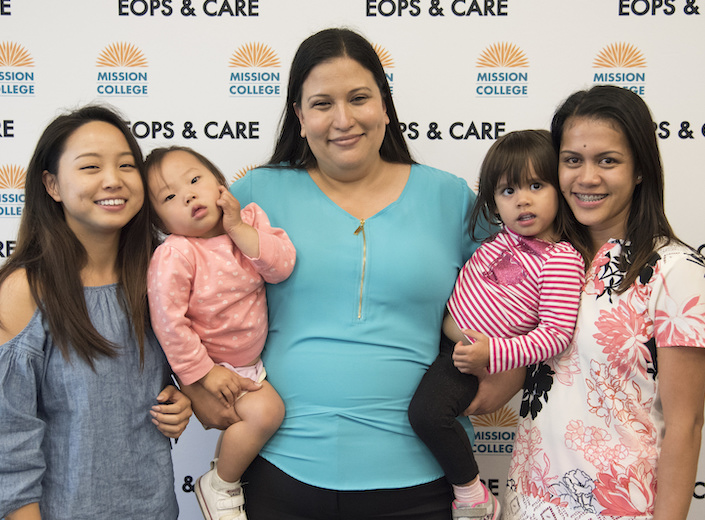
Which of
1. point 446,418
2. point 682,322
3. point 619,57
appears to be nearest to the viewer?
point 682,322

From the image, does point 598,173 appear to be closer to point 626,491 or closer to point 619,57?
point 626,491

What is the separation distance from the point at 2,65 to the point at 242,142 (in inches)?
39.5

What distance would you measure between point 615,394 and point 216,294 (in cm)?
95

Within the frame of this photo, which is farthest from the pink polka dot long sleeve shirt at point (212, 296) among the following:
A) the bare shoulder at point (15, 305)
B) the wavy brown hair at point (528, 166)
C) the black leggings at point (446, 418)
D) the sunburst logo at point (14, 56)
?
the sunburst logo at point (14, 56)

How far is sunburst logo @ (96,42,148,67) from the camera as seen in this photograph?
2252 mm

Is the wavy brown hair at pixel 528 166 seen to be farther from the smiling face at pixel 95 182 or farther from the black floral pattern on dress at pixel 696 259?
the smiling face at pixel 95 182

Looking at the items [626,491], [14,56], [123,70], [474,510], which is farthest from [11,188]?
[626,491]

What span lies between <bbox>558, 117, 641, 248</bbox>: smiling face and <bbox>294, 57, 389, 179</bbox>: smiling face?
19.4 inches

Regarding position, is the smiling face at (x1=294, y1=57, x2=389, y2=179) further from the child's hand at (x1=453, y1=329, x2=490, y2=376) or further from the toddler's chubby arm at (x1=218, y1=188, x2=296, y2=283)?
the child's hand at (x1=453, y1=329, x2=490, y2=376)

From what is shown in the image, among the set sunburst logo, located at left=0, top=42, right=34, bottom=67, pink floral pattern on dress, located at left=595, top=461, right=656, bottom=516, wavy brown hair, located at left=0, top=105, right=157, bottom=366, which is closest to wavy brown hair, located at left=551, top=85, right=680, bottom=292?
pink floral pattern on dress, located at left=595, top=461, right=656, bottom=516

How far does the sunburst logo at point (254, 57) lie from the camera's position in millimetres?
2240

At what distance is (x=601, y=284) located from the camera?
132 cm

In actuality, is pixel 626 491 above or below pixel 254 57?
below

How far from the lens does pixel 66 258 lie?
129 cm
